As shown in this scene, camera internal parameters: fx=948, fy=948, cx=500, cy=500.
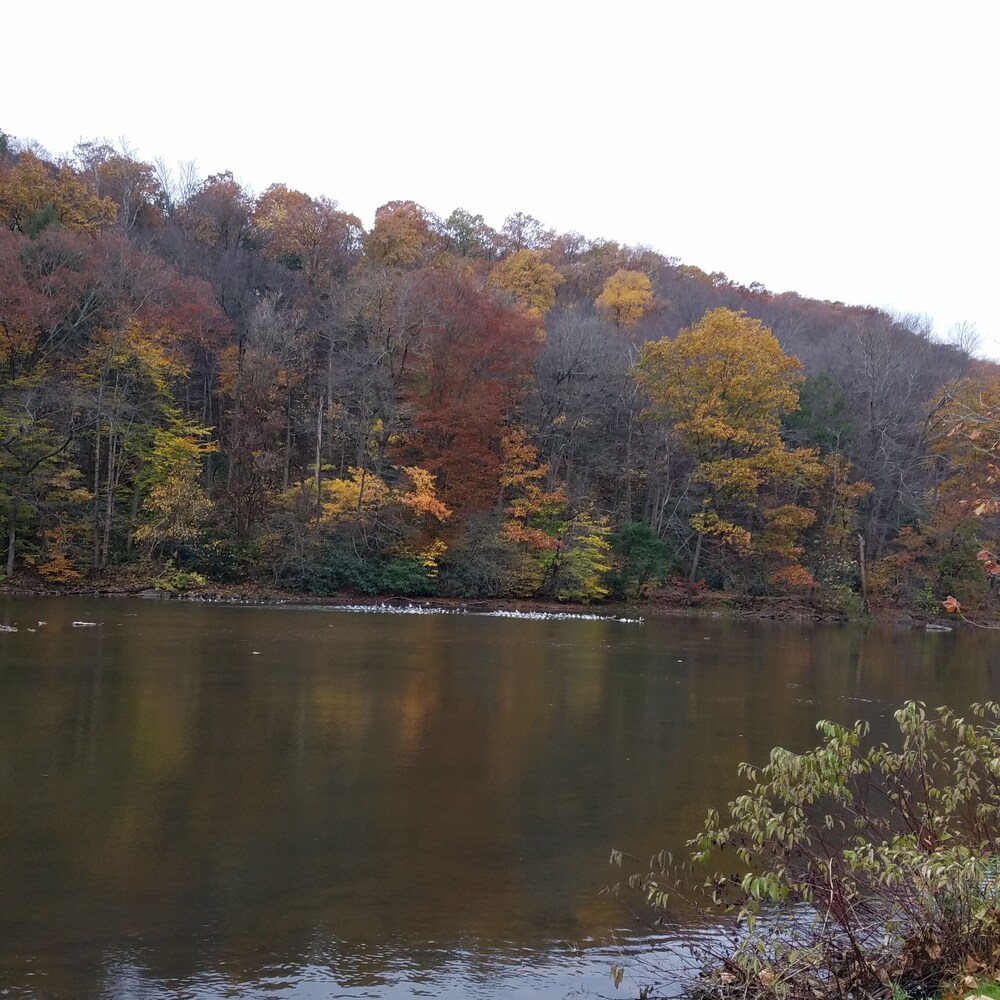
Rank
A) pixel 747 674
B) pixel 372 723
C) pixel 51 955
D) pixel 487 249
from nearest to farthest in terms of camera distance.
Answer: pixel 51 955 → pixel 372 723 → pixel 747 674 → pixel 487 249

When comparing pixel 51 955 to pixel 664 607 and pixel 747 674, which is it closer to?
pixel 747 674

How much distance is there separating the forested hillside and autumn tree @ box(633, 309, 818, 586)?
109 mm

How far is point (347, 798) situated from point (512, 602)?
23593mm

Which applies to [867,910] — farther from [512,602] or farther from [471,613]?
[512,602]

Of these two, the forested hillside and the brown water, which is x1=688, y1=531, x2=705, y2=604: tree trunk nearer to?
the forested hillside

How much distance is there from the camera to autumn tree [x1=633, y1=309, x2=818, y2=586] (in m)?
34.2

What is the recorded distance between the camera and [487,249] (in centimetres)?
5850

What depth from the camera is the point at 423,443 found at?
34.2m

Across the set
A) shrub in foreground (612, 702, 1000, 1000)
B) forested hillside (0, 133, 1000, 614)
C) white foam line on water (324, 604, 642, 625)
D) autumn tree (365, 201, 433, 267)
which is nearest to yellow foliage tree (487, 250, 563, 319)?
autumn tree (365, 201, 433, 267)

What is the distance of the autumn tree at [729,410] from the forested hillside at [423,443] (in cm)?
11

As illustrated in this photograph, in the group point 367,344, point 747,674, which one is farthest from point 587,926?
point 367,344

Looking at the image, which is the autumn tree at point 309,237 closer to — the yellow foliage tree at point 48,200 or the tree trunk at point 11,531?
the yellow foliage tree at point 48,200

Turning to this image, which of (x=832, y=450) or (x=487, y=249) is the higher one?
(x=487, y=249)

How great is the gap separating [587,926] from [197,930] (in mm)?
2583
